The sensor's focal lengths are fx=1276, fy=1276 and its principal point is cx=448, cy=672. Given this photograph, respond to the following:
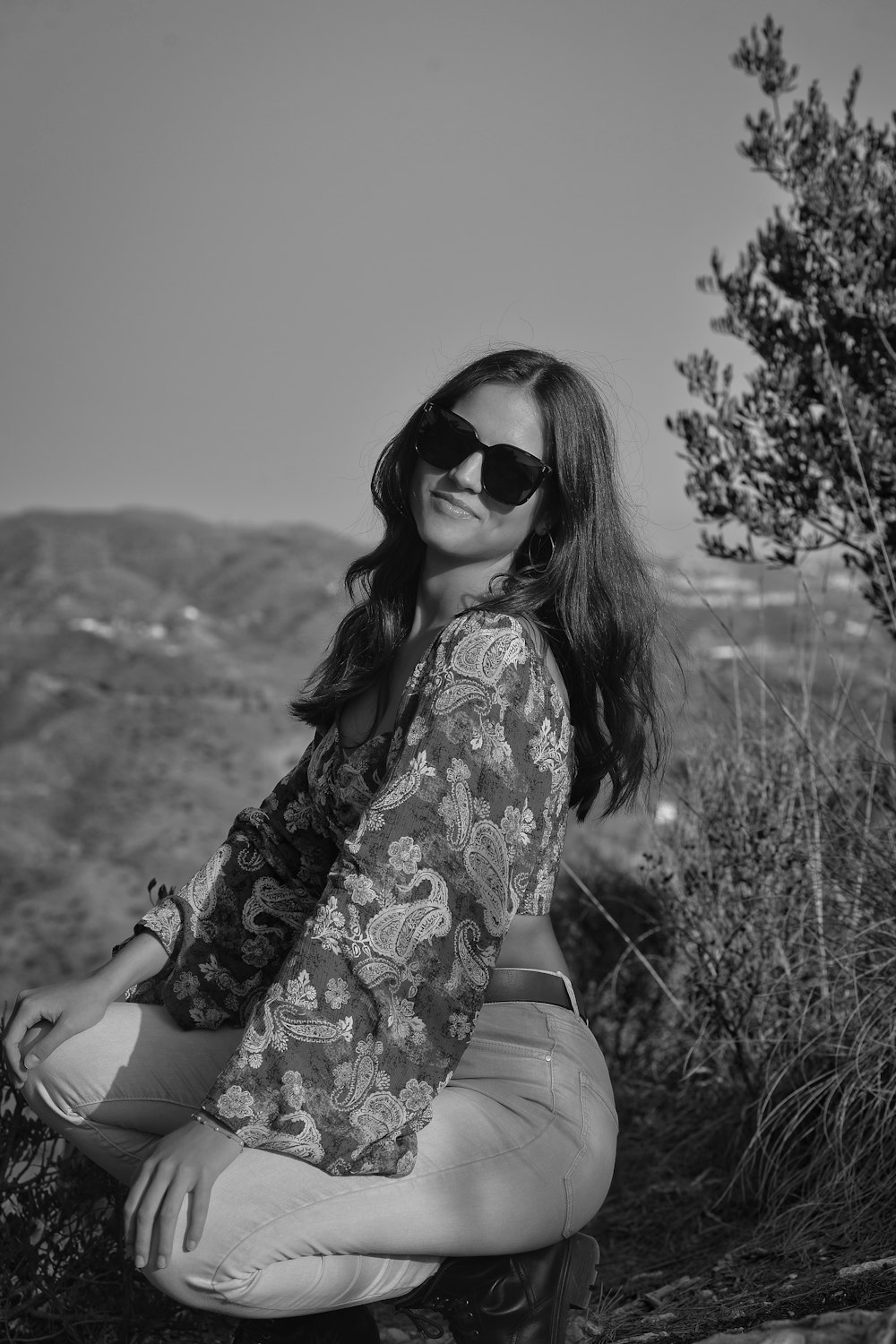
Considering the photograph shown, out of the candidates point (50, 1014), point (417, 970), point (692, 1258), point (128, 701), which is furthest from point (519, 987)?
point (128, 701)

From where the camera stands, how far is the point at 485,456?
2016mm

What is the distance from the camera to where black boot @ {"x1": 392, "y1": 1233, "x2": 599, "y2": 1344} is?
172 centimetres

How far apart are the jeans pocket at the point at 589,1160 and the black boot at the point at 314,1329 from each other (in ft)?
1.08

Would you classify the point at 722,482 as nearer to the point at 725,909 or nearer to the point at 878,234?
the point at 878,234

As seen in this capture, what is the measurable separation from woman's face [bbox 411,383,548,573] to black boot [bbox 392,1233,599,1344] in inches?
41.2

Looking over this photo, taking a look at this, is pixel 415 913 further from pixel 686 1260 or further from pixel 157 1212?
pixel 686 1260

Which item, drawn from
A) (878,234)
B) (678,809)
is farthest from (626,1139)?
(878,234)

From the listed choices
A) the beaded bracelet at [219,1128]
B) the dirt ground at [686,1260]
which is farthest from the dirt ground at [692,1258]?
the beaded bracelet at [219,1128]

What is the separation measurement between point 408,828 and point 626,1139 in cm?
216

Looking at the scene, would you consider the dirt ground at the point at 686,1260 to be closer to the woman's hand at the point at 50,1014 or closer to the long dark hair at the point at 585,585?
the long dark hair at the point at 585,585

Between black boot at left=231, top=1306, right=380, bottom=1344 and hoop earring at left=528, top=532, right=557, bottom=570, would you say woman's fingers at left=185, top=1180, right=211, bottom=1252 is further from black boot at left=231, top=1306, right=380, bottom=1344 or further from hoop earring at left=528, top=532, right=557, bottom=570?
hoop earring at left=528, top=532, right=557, bottom=570

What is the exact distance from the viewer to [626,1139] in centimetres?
344

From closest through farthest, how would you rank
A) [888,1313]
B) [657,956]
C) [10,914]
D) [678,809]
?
[888,1313], [678,809], [657,956], [10,914]

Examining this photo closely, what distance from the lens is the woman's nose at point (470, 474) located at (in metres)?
2.01
